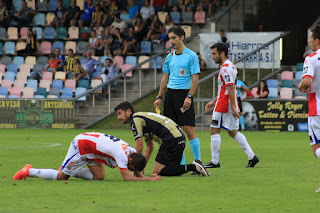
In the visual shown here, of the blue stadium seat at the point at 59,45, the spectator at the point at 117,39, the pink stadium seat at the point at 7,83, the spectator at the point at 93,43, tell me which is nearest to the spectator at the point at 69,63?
the spectator at the point at 93,43

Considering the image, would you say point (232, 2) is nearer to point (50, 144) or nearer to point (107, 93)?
point (107, 93)

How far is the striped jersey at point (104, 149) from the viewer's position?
8617mm

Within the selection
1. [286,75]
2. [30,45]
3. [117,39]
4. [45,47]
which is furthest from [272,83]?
[30,45]

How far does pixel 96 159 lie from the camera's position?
29.4 ft

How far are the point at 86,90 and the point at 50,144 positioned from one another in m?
10.4

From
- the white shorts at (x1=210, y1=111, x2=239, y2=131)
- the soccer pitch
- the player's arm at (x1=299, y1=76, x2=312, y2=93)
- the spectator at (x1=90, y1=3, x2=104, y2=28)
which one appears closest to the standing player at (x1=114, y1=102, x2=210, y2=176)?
the soccer pitch

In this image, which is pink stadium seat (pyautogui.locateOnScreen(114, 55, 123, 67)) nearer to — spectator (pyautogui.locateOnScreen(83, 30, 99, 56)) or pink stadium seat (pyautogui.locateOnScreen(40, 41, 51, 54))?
spectator (pyautogui.locateOnScreen(83, 30, 99, 56))

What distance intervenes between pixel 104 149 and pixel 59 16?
2508 cm

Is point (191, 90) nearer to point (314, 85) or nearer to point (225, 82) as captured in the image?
point (225, 82)

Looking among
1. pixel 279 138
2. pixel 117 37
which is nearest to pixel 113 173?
pixel 279 138

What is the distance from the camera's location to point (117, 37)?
29.8 metres

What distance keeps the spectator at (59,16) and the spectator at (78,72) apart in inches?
172

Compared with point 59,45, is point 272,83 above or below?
below

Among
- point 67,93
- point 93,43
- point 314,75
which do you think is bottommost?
point 67,93
